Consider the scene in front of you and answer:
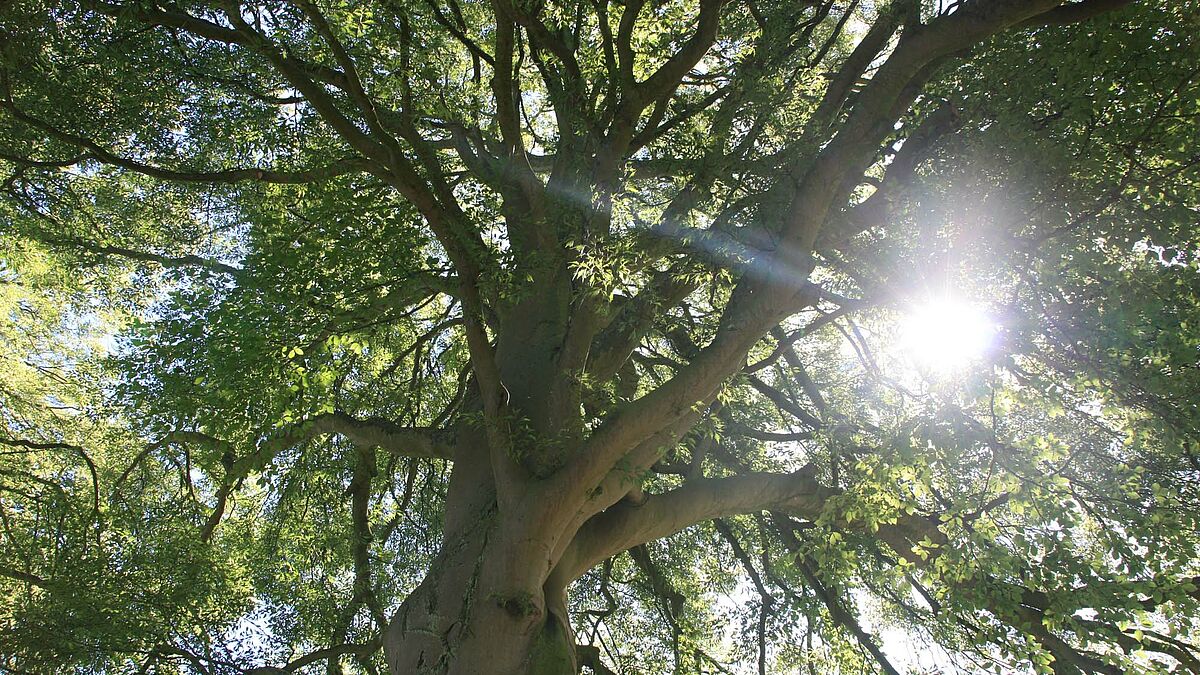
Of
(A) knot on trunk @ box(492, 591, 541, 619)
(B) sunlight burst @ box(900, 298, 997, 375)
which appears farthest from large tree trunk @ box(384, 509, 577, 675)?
(B) sunlight burst @ box(900, 298, 997, 375)

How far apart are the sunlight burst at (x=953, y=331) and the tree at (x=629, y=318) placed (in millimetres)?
90

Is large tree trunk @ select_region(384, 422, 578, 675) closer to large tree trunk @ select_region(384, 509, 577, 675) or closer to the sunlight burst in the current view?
large tree trunk @ select_region(384, 509, 577, 675)

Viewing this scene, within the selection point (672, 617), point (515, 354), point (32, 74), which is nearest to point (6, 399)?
point (32, 74)

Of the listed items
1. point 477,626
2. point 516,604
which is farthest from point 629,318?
point 477,626

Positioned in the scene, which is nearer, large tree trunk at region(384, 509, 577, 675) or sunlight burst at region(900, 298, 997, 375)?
large tree trunk at region(384, 509, 577, 675)

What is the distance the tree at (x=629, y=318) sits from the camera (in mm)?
4891

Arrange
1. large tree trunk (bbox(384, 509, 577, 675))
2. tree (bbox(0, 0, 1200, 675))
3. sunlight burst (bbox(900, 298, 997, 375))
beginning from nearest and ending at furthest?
1. large tree trunk (bbox(384, 509, 577, 675))
2. tree (bbox(0, 0, 1200, 675))
3. sunlight burst (bbox(900, 298, 997, 375))

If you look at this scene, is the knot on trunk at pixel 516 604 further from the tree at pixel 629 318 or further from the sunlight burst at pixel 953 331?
the sunlight burst at pixel 953 331

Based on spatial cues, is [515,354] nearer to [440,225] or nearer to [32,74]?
[440,225]

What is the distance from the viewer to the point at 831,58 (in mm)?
9609

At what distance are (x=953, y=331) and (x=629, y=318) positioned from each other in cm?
257

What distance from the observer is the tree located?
4891 millimetres

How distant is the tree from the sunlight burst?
0.29ft

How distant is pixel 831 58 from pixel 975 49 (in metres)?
3.73
